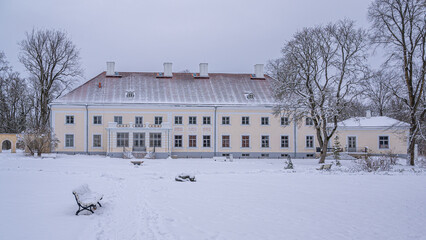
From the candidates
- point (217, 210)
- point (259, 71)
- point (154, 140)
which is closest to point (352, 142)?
point (259, 71)

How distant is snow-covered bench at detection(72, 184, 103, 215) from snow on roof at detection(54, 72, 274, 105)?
23.4 meters

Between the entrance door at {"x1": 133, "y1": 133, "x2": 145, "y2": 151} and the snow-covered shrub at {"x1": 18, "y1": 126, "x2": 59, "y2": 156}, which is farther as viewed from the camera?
the entrance door at {"x1": 133, "y1": 133, "x2": 145, "y2": 151}

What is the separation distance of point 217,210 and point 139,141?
22.9 m

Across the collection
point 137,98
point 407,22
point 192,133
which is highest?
point 407,22

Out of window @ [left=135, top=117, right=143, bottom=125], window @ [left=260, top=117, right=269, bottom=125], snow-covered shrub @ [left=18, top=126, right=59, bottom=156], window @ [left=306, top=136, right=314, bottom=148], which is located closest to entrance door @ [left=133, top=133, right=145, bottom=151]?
window @ [left=135, top=117, right=143, bottom=125]

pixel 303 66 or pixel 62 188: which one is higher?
pixel 303 66

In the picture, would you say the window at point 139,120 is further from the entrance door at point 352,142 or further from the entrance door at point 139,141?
the entrance door at point 352,142

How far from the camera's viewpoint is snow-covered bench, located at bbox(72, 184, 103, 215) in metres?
9.09

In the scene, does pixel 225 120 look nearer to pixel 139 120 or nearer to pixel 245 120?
pixel 245 120

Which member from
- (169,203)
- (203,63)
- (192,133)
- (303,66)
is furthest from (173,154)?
(169,203)

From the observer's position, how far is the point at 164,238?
7.00 m

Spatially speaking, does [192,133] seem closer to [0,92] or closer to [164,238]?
[0,92]

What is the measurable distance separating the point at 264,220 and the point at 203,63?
99.7 feet

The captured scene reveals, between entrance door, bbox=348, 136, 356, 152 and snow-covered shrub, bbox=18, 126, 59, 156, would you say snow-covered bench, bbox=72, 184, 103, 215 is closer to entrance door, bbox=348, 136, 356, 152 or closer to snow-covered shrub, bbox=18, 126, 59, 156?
snow-covered shrub, bbox=18, 126, 59, 156
